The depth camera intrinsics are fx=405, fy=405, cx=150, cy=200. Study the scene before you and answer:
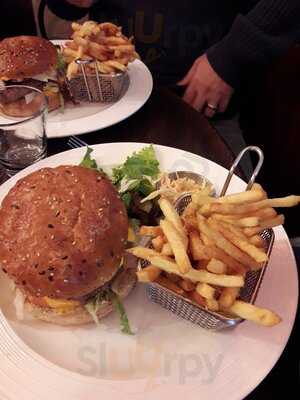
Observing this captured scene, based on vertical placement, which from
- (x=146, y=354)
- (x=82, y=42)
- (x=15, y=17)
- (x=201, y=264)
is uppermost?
(x=82, y=42)

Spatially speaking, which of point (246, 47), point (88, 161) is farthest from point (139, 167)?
point (246, 47)

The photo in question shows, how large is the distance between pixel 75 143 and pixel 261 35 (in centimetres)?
140

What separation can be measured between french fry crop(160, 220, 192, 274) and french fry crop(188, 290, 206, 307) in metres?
0.15

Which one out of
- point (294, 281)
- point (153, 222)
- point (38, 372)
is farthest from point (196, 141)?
point (38, 372)

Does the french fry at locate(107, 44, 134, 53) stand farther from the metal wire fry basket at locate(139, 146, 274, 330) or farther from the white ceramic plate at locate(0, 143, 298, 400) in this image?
the white ceramic plate at locate(0, 143, 298, 400)

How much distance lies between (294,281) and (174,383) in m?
0.61

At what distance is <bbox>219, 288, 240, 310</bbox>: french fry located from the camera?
4.07 feet

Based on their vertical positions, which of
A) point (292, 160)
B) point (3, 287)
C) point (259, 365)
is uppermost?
point (259, 365)

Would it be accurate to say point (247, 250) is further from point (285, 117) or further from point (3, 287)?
point (285, 117)

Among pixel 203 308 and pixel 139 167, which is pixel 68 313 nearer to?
pixel 203 308

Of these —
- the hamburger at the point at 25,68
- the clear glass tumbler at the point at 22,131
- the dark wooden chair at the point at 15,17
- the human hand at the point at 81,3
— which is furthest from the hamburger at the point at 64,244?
the dark wooden chair at the point at 15,17

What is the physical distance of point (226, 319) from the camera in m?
1.29

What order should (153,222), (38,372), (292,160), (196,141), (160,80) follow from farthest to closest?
1. (160,80)
2. (292,160)
3. (196,141)
4. (153,222)
5. (38,372)

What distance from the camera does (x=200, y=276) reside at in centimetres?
124
